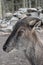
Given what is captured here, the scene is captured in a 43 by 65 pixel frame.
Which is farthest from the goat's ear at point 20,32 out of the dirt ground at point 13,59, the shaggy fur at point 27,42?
the dirt ground at point 13,59

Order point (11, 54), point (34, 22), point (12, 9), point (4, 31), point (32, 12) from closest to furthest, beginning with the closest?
point (34, 22) < point (11, 54) < point (4, 31) < point (32, 12) < point (12, 9)

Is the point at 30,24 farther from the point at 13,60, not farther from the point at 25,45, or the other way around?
the point at 13,60

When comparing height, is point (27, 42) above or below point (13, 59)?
above

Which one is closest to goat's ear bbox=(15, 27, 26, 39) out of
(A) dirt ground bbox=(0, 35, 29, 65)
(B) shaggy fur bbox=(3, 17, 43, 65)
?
(B) shaggy fur bbox=(3, 17, 43, 65)

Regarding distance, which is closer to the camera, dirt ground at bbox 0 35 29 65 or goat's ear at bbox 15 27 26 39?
goat's ear at bbox 15 27 26 39

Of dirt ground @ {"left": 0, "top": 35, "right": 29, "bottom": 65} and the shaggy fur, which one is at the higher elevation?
the shaggy fur

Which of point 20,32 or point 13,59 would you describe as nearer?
point 20,32

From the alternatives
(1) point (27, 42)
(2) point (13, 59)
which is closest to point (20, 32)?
(1) point (27, 42)

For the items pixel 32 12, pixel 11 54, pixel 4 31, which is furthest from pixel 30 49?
pixel 32 12

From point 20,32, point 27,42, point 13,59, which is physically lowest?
point 13,59

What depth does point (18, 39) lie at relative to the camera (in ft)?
14.6

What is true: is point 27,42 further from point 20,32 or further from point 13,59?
point 13,59

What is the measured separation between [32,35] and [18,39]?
0.27 metres

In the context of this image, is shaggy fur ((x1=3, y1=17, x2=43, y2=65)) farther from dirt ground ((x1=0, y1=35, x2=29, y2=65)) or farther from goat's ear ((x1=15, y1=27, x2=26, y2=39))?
dirt ground ((x1=0, y1=35, x2=29, y2=65))
